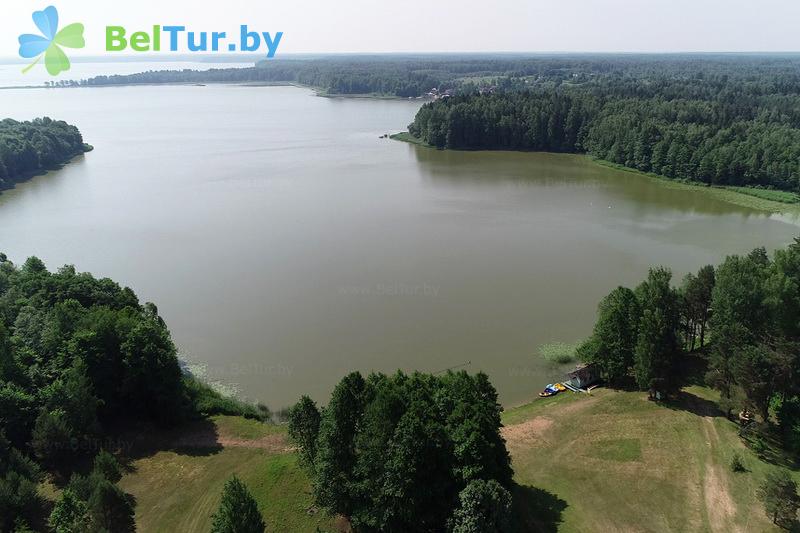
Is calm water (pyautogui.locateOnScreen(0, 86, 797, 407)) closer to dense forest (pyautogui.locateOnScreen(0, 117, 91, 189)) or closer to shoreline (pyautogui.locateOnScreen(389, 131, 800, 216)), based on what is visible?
shoreline (pyautogui.locateOnScreen(389, 131, 800, 216))

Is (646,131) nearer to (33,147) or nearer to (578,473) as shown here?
(578,473)

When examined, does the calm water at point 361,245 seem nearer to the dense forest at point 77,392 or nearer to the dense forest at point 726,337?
the dense forest at point 77,392

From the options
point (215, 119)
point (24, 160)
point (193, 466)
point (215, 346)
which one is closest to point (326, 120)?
point (215, 119)

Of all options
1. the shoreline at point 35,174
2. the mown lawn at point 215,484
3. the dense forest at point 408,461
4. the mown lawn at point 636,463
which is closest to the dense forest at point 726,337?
the mown lawn at point 636,463

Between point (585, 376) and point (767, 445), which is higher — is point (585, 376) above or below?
above

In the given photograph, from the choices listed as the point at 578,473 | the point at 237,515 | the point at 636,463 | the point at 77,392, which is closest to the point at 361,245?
the point at 77,392

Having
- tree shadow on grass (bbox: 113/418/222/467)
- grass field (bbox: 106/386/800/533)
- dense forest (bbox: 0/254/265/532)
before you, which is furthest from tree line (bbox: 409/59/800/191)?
tree shadow on grass (bbox: 113/418/222/467)

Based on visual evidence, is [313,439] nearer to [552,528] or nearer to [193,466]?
[193,466]
